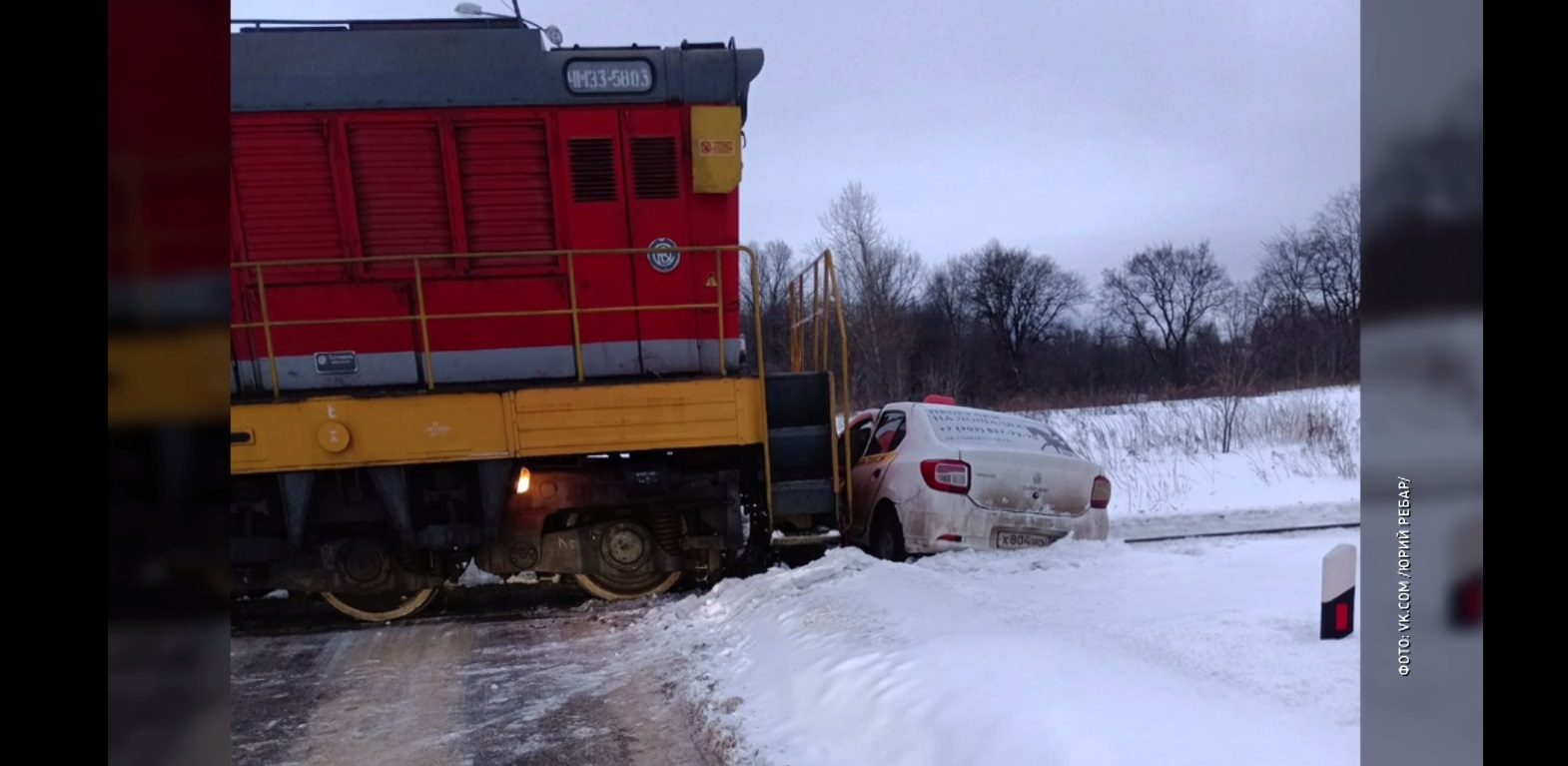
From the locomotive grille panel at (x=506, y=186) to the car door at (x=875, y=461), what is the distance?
3.19 meters

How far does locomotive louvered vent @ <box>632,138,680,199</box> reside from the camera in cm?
675

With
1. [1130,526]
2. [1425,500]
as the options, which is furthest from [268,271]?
[1130,526]

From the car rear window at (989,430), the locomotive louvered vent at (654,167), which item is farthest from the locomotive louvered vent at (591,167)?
the car rear window at (989,430)

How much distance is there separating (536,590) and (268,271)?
128 inches

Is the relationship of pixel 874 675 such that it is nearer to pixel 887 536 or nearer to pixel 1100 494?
pixel 887 536

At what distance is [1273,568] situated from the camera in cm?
571

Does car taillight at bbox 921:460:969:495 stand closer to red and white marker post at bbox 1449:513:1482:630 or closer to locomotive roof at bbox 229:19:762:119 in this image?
locomotive roof at bbox 229:19:762:119

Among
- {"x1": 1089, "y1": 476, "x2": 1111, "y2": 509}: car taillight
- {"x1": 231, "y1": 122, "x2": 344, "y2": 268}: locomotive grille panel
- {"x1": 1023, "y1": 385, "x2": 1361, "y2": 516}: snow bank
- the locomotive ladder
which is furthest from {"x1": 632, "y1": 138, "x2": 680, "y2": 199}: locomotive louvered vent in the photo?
{"x1": 1023, "y1": 385, "x2": 1361, "y2": 516}: snow bank

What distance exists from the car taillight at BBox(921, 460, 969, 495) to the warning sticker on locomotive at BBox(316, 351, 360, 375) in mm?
4415

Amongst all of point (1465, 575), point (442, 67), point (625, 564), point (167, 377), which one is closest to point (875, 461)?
point (625, 564)

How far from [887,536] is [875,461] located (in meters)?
0.66

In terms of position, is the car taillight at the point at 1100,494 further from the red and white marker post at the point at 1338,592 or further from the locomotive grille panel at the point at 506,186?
the locomotive grille panel at the point at 506,186

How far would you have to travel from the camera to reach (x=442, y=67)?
21.3 feet

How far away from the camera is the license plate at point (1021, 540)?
6828 mm
